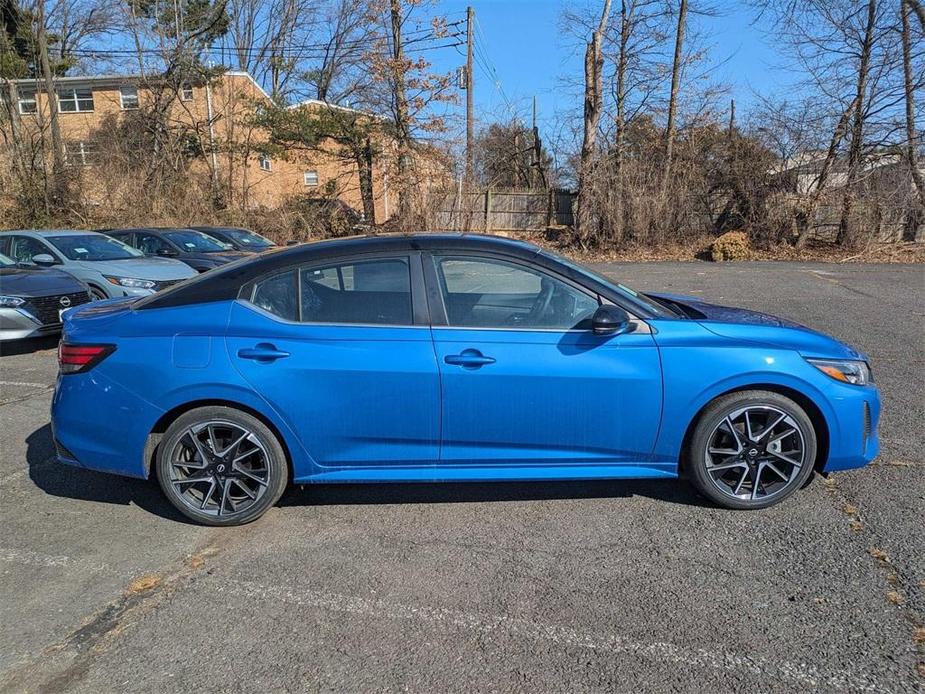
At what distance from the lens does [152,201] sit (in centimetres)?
2311

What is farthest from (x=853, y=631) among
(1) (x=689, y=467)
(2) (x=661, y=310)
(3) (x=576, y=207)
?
(3) (x=576, y=207)

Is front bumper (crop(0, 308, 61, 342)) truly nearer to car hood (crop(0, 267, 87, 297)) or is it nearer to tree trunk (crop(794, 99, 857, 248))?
car hood (crop(0, 267, 87, 297))

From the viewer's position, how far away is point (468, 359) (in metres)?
3.38

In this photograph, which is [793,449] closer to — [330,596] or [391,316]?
[391,316]

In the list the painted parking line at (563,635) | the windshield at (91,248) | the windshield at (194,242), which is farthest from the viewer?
the windshield at (194,242)

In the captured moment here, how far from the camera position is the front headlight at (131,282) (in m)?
9.08

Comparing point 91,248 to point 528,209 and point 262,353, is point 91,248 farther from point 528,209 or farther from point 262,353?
point 528,209

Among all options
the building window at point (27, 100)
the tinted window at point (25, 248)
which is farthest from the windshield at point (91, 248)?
the building window at point (27, 100)

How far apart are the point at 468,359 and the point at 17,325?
686 cm

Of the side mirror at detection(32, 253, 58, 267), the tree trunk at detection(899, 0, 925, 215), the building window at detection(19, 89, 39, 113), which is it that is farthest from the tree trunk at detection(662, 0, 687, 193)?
the building window at detection(19, 89, 39, 113)

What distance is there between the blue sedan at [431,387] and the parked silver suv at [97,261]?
6033 millimetres

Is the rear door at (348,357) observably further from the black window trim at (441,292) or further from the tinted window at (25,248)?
the tinted window at (25,248)

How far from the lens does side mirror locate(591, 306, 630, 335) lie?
333 cm

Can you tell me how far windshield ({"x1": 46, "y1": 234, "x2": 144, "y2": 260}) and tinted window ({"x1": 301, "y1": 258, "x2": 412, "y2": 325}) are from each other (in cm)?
813
